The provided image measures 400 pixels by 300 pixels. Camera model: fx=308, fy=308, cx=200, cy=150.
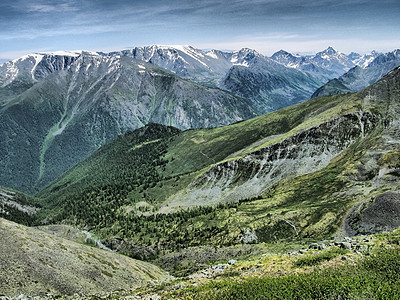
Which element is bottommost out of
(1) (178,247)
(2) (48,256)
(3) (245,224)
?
(1) (178,247)

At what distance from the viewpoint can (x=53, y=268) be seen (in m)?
73.9

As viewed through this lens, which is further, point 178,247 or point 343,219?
point 178,247

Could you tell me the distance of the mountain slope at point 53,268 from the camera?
214 ft

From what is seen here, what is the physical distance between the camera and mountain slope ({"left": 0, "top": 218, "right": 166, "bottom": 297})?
2566 inches

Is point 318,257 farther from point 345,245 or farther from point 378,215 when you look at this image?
point 378,215

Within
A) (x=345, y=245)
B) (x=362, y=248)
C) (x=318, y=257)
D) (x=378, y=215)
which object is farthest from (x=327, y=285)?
(x=378, y=215)

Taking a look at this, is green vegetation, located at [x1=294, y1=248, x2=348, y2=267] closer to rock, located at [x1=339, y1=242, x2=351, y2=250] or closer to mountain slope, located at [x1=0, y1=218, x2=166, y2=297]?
rock, located at [x1=339, y1=242, x2=351, y2=250]

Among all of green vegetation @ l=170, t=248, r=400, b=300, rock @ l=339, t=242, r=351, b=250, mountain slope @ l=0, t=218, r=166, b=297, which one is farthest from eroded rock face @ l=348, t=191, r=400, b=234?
mountain slope @ l=0, t=218, r=166, b=297

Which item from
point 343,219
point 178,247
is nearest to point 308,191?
point 343,219

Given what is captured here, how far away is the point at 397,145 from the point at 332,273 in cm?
14606

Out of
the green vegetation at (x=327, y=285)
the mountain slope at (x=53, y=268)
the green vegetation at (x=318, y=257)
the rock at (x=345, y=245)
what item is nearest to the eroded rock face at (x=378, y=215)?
the rock at (x=345, y=245)

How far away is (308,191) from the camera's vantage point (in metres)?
163

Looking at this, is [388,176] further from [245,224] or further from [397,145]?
[245,224]

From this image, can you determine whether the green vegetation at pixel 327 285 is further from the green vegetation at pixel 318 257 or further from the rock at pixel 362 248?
the green vegetation at pixel 318 257
